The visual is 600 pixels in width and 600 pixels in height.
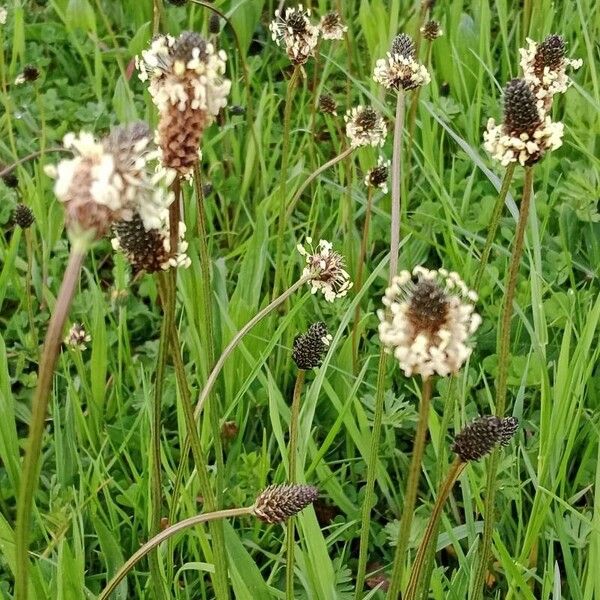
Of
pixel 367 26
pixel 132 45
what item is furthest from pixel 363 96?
pixel 132 45

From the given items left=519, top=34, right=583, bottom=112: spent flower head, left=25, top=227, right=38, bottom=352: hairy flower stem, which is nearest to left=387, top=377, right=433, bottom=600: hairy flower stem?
left=519, top=34, right=583, bottom=112: spent flower head

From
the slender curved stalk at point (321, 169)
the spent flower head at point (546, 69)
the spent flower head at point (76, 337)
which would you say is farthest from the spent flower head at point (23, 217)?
the spent flower head at point (546, 69)

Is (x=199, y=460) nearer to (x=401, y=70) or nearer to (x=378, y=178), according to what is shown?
(x=401, y=70)

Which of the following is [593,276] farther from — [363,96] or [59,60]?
[59,60]

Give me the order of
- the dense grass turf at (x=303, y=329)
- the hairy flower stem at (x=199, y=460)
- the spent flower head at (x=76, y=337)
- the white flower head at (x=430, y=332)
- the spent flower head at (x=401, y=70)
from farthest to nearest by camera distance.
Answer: the spent flower head at (x=76, y=337) → the dense grass turf at (x=303, y=329) → the spent flower head at (x=401, y=70) → the hairy flower stem at (x=199, y=460) → the white flower head at (x=430, y=332)

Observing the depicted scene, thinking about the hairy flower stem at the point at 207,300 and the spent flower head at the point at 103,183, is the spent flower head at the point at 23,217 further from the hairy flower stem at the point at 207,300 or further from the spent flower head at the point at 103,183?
the spent flower head at the point at 103,183

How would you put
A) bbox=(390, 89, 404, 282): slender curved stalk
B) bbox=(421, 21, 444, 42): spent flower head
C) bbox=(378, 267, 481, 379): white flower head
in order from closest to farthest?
bbox=(378, 267, 481, 379): white flower head → bbox=(390, 89, 404, 282): slender curved stalk → bbox=(421, 21, 444, 42): spent flower head

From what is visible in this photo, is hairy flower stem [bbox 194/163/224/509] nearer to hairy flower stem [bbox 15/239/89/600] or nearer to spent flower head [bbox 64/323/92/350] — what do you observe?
hairy flower stem [bbox 15/239/89/600]
